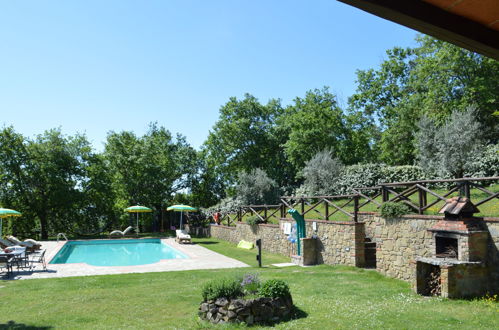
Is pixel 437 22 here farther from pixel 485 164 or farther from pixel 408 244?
pixel 485 164

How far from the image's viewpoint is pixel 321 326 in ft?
20.7

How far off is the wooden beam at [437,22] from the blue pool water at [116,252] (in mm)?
17224

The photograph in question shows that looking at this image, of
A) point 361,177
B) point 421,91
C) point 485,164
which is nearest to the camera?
point 485,164

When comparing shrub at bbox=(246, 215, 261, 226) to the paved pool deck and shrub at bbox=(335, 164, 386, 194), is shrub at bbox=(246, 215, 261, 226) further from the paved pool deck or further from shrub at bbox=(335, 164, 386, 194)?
shrub at bbox=(335, 164, 386, 194)

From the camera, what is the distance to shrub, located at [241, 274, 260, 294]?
7.23 metres

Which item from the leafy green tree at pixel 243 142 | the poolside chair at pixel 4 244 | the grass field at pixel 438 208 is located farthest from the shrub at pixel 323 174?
the poolside chair at pixel 4 244

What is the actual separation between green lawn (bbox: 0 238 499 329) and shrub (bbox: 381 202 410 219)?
1664 millimetres

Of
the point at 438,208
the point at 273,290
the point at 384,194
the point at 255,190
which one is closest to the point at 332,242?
the point at 384,194

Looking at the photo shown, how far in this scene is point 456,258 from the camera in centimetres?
794

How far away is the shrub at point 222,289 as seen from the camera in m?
7.13

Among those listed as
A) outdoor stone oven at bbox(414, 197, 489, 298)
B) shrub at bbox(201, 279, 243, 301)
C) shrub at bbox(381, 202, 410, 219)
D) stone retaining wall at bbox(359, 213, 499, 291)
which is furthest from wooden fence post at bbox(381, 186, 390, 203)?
shrub at bbox(201, 279, 243, 301)

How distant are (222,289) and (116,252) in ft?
55.2

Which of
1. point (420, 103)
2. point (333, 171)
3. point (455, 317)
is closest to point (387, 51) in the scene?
point (420, 103)

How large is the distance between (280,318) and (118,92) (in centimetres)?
1596
